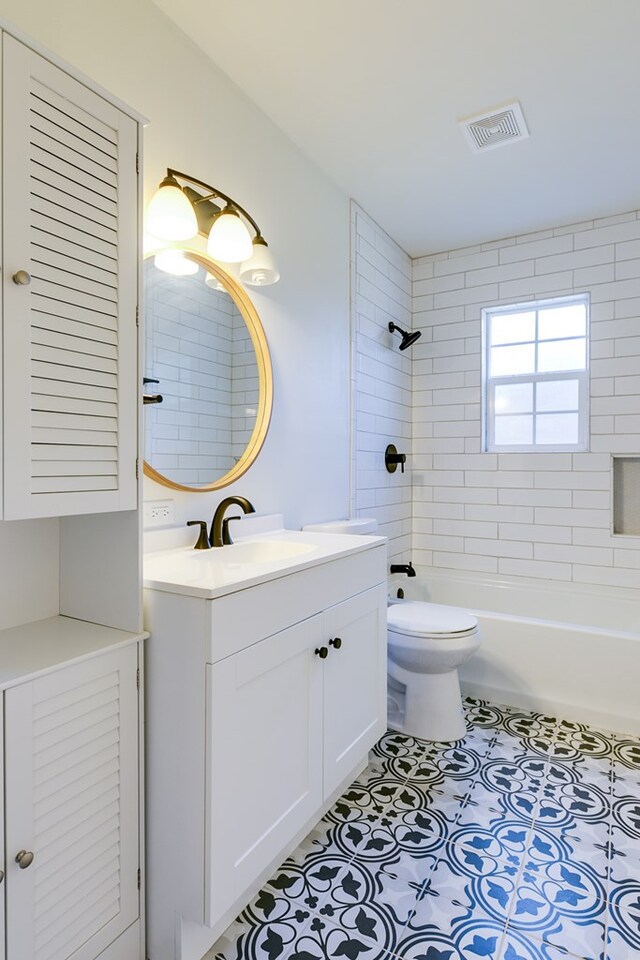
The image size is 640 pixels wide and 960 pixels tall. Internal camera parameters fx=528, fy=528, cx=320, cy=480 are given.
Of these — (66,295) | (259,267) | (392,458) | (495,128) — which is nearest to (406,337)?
(392,458)

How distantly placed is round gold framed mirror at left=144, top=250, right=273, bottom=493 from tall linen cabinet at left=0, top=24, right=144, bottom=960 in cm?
40

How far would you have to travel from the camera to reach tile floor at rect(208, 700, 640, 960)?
4.25 ft

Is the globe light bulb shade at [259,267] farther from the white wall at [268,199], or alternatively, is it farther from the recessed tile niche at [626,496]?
the recessed tile niche at [626,496]

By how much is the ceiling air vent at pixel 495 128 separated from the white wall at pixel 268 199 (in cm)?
68

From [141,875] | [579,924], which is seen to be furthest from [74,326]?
[579,924]

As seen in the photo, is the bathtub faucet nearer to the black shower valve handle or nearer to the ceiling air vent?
the black shower valve handle

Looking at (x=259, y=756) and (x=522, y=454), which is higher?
(x=522, y=454)

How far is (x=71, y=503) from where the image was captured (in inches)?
42.2

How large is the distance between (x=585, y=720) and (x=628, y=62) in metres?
2.57

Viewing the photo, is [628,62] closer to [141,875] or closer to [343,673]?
[343,673]

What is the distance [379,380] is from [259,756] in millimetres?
2178

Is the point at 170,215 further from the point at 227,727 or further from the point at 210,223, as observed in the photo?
the point at 227,727

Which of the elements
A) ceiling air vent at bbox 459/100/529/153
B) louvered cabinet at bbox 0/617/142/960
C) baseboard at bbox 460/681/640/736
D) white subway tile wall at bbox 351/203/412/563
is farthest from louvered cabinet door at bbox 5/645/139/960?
ceiling air vent at bbox 459/100/529/153

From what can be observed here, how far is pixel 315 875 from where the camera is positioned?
150 cm
